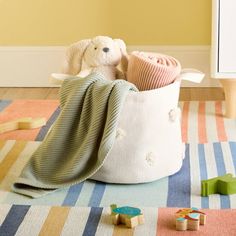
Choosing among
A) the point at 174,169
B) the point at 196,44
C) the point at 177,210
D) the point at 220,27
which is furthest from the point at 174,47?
the point at 177,210

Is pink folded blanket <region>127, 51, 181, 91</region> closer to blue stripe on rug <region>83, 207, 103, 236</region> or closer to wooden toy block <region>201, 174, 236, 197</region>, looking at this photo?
wooden toy block <region>201, 174, 236, 197</region>

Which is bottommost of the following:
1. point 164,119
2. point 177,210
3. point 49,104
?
point 49,104

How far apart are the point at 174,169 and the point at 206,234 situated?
15.8 inches

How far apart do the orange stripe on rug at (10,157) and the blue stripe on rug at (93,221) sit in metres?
0.38

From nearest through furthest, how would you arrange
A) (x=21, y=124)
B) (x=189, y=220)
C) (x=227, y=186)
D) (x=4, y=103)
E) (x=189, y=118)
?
(x=189, y=220) → (x=227, y=186) → (x=21, y=124) → (x=189, y=118) → (x=4, y=103)

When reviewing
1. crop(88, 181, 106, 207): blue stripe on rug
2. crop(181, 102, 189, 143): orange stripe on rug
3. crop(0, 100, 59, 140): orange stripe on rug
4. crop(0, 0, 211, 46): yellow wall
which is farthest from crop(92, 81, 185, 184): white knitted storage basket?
crop(0, 0, 211, 46): yellow wall

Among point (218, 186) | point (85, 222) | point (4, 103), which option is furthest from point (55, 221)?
point (4, 103)

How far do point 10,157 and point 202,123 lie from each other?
0.76 metres

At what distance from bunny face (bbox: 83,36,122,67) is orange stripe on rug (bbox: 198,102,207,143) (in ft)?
1.40

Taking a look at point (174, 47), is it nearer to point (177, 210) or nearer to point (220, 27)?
point (220, 27)

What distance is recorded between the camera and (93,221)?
1.68m

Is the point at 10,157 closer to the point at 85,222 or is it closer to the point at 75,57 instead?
the point at 75,57

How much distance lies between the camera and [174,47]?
10.1 feet

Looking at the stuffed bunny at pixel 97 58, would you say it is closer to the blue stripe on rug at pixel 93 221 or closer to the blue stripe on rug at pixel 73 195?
the blue stripe on rug at pixel 73 195
